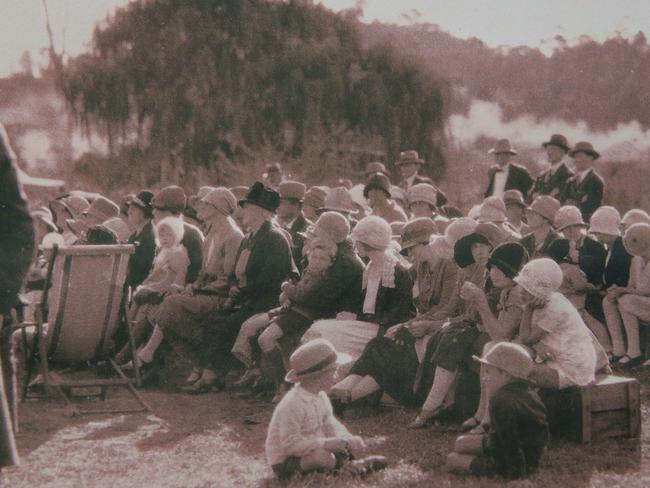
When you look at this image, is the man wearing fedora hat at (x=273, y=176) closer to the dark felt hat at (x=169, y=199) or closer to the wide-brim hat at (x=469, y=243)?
the dark felt hat at (x=169, y=199)

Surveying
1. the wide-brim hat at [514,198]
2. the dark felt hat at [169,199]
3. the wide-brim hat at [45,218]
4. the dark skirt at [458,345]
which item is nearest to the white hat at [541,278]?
the dark skirt at [458,345]

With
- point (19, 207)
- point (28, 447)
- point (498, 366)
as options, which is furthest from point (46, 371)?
point (19, 207)

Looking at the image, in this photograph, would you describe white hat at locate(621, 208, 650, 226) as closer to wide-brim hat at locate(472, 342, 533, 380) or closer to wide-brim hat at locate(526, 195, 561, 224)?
wide-brim hat at locate(526, 195, 561, 224)

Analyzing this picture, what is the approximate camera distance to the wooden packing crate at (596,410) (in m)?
6.75

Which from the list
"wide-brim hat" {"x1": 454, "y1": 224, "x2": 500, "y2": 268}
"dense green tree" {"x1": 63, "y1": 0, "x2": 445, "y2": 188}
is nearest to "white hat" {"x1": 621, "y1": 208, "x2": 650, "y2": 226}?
"wide-brim hat" {"x1": 454, "y1": 224, "x2": 500, "y2": 268}

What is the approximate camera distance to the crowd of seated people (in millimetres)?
7055

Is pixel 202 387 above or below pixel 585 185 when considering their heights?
below

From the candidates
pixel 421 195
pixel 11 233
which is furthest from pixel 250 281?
pixel 11 233

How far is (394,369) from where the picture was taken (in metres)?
8.09

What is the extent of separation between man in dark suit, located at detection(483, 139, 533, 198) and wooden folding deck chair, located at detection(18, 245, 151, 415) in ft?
19.8

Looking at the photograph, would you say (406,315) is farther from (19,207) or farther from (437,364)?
(19,207)

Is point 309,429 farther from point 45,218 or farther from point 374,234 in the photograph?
point 45,218

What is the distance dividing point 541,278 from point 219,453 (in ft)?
7.99

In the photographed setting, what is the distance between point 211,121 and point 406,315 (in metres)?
16.3
